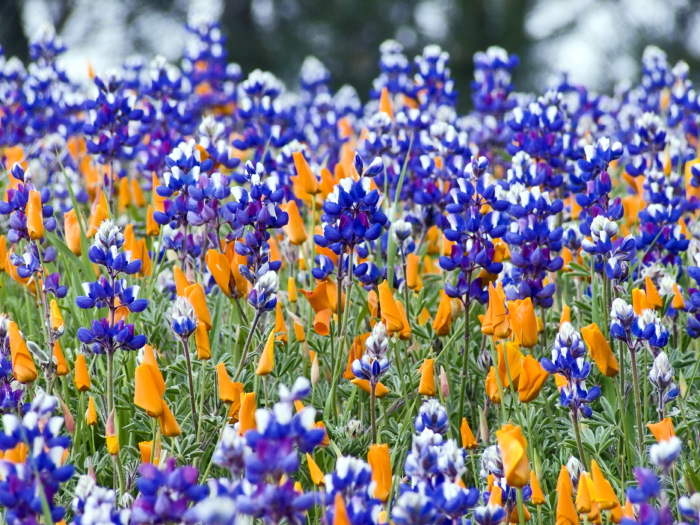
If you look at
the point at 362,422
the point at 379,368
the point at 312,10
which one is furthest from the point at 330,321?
the point at 312,10

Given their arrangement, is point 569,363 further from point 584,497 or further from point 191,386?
point 191,386

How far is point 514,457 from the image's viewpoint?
1.66 metres

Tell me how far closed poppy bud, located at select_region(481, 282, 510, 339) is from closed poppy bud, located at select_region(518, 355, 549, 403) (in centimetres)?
20

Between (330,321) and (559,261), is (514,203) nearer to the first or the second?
(559,261)

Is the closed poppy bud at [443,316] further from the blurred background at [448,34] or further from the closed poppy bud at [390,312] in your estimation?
the blurred background at [448,34]

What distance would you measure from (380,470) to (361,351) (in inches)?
29.1

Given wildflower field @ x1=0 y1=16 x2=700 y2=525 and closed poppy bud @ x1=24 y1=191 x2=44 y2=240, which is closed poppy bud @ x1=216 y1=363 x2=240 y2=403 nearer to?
wildflower field @ x1=0 y1=16 x2=700 y2=525

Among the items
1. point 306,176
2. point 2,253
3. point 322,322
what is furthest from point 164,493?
point 2,253

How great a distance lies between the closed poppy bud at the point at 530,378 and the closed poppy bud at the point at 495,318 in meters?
0.20

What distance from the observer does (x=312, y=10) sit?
12977mm

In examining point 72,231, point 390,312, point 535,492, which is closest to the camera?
point 535,492

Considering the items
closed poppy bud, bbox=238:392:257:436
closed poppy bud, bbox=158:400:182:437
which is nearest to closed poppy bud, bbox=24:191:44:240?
closed poppy bud, bbox=158:400:182:437

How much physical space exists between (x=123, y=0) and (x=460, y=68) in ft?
16.2

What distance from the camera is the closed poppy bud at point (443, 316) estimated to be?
8.48 feet
